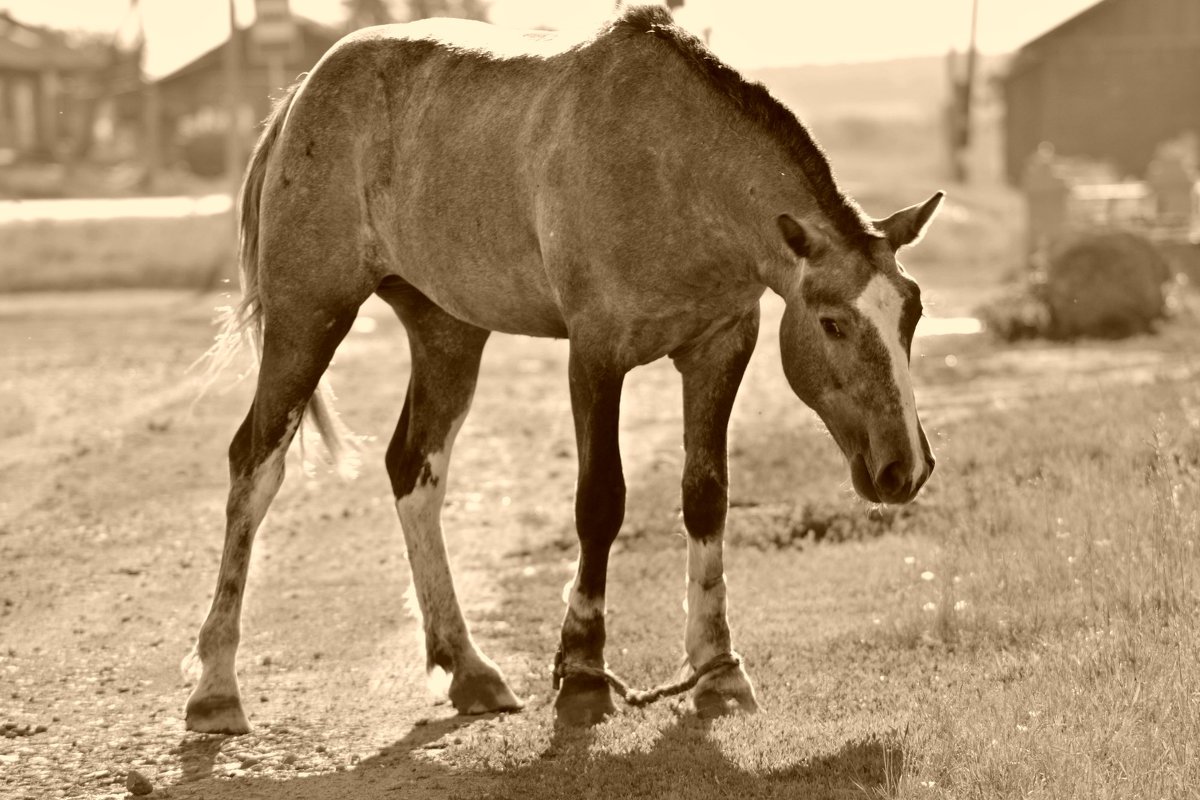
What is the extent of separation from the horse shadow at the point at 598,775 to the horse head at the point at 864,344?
2.79ft

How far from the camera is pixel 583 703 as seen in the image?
6.09 metres

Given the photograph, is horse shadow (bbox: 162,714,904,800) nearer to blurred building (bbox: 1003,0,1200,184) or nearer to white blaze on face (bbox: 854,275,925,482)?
white blaze on face (bbox: 854,275,925,482)

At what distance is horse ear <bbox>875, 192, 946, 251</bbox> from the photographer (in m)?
5.59

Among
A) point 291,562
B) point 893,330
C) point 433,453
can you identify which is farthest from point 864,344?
point 291,562

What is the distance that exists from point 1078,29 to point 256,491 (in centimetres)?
4476

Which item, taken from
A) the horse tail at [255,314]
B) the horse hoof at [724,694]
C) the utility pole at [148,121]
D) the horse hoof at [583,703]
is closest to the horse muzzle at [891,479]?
the horse hoof at [724,694]

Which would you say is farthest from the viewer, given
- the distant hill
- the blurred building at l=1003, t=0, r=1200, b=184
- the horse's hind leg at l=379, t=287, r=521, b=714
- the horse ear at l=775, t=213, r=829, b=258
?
the distant hill

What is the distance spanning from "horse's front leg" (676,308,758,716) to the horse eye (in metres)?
0.79

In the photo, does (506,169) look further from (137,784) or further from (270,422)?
(137,784)

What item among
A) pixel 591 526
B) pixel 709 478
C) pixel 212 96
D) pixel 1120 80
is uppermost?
pixel 212 96

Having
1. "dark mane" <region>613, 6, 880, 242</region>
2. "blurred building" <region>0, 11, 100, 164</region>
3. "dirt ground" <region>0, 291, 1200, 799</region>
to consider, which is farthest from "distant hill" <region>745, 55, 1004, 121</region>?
"dark mane" <region>613, 6, 880, 242</region>

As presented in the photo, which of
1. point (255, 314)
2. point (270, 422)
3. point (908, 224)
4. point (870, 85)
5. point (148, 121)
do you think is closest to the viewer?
point (908, 224)

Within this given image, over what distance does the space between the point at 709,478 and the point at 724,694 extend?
0.79 metres

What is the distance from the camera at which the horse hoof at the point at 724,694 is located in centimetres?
612
